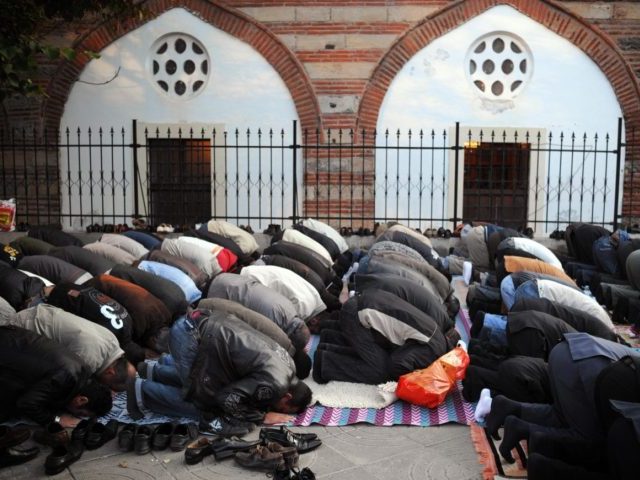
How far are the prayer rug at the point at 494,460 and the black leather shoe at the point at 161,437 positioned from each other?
2.01 metres

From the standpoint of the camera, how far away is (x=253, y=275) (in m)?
7.02

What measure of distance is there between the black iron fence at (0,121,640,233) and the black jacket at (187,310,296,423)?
7.68 metres

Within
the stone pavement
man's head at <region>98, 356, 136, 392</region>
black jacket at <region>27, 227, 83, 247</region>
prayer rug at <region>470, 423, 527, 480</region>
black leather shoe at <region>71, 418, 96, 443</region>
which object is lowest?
the stone pavement

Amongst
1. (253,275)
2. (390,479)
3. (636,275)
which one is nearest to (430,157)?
(636,275)

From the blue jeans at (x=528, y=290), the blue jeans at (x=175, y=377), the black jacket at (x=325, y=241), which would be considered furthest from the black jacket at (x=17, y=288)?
the black jacket at (x=325, y=241)

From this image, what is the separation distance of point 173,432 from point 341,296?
4984 mm

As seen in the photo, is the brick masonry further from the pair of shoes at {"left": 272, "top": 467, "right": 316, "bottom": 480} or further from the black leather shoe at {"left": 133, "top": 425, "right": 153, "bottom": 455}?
the pair of shoes at {"left": 272, "top": 467, "right": 316, "bottom": 480}

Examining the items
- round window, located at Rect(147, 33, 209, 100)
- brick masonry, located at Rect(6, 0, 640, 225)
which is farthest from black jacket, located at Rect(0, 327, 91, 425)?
round window, located at Rect(147, 33, 209, 100)

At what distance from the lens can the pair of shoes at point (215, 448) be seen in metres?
4.32

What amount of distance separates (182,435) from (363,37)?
9.71 m

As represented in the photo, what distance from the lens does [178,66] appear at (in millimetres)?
13109

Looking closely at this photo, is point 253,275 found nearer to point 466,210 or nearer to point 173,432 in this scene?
point 173,432

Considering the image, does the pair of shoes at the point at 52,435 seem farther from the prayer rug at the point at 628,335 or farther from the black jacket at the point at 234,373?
the prayer rug at the point at 628,335

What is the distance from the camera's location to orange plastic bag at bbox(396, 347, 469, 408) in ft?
17.1
